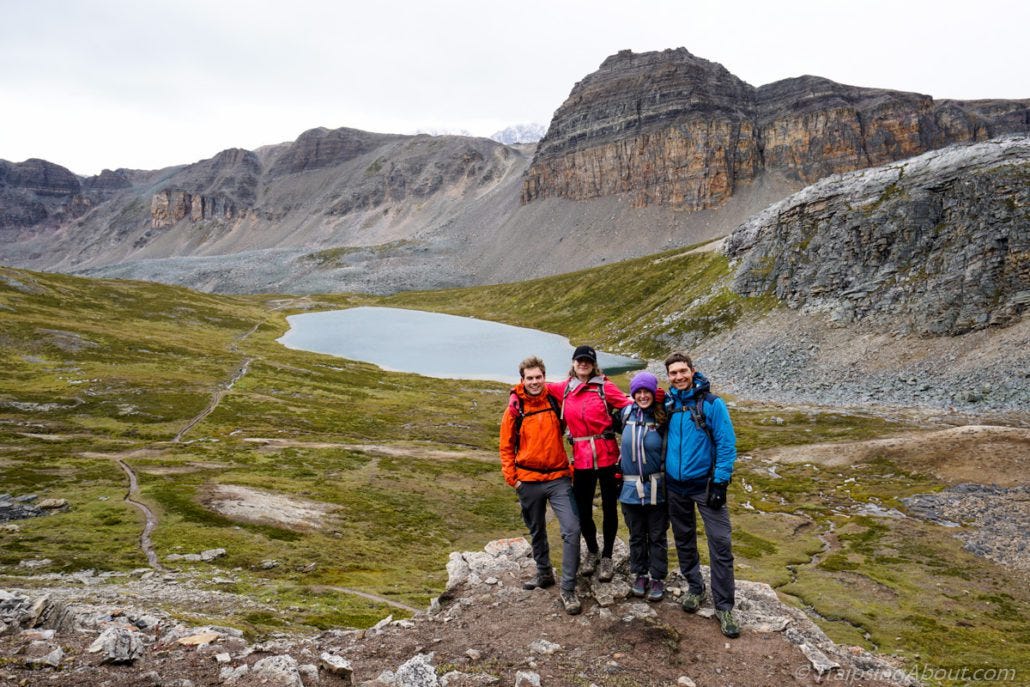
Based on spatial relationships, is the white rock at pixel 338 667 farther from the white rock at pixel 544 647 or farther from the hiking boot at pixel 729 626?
the hiking boot at pixel 729 626

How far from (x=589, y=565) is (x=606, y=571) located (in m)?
0.52

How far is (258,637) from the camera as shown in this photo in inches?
509

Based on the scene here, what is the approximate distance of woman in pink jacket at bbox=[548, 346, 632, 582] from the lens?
12914 mm

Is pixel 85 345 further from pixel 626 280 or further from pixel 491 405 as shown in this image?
pixel 626 280

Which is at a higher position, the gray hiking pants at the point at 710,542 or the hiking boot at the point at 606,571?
the gray hiking pants at the point at 710,542

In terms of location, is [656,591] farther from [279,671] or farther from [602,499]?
[279,671]

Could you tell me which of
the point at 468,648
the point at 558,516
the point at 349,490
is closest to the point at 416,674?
the point at 468,648

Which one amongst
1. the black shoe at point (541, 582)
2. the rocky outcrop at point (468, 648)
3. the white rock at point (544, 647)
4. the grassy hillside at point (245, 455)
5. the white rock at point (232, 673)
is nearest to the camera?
the white rock at point (232, 673)

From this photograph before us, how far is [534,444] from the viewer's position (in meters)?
13.0

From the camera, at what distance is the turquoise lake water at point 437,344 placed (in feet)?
334

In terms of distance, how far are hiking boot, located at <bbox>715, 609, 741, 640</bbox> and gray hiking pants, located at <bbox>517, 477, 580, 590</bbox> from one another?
314 cm

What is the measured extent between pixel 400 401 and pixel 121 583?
2098 inches

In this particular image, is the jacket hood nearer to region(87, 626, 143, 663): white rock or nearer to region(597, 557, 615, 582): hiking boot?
region(597, 557, 615, 582): hiking boot

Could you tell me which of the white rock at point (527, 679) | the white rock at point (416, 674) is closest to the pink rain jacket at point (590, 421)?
the white rock at point (527, 679)
